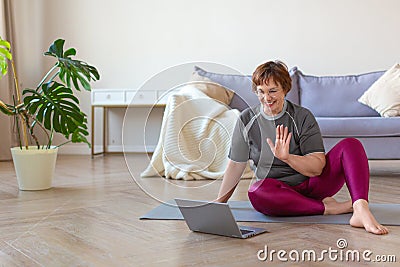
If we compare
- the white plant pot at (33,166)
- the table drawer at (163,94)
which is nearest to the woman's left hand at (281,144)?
the table drawer at (163,94)

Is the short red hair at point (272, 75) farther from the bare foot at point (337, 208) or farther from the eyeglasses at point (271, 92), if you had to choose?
the bare foot at point (337, 208)

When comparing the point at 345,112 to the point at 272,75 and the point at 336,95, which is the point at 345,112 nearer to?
the point at 336,95

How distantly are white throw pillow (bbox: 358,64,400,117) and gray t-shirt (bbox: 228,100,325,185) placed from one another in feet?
6.65

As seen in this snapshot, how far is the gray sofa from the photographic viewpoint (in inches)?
140

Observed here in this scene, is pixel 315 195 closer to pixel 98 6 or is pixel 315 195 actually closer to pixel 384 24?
pixel 384 24

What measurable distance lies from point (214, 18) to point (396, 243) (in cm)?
Result: 388

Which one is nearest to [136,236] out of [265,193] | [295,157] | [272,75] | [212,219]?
[212,219]

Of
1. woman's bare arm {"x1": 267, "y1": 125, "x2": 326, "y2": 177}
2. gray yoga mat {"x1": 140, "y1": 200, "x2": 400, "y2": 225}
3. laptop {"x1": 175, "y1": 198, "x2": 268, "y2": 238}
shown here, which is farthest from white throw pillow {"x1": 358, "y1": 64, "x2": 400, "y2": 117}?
laptop {"x1": 175, "y1": 198, "x2": 268, "y2": 238}

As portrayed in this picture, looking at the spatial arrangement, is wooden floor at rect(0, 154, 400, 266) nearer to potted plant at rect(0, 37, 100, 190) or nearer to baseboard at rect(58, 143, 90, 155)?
potted plant at rect(0, 37, 100, 190)

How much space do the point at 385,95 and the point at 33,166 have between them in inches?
99.4

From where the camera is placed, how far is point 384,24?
4812mm

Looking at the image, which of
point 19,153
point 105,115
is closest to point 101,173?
point 19,153

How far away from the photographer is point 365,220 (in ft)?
6.23

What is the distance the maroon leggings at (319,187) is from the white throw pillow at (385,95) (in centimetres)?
197
